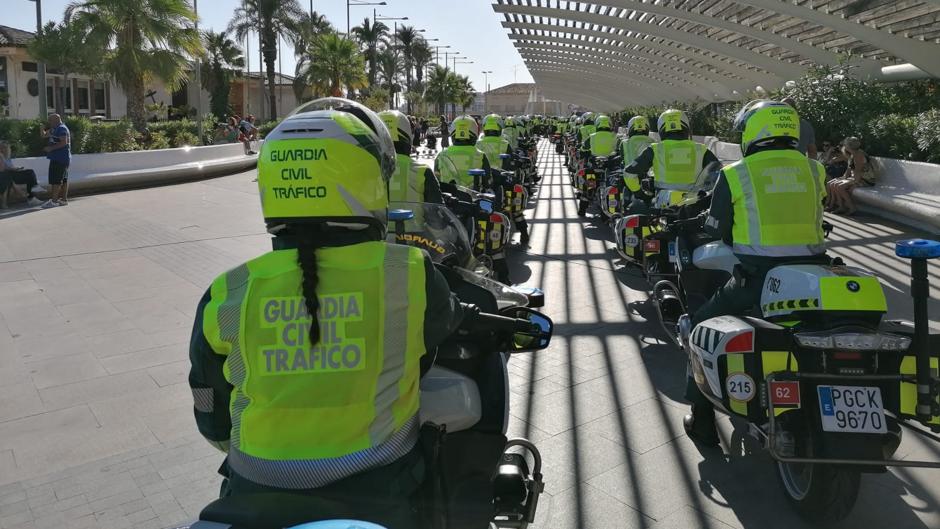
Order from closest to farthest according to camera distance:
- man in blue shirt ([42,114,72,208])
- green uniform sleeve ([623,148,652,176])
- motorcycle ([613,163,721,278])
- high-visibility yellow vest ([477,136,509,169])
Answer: motorcycle ([613,163,721,278])
green uniform sleeve ([623,148,652,176])
high-visibility yellow vest ([477,136,509,169])
man in blue shirt ([42,114,72,208])

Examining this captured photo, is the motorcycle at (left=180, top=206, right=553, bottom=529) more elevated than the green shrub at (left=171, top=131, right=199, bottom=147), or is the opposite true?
the green shrub at (left=171, top=131, right=199, bottom=147)

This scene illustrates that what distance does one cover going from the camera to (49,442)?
457 cm

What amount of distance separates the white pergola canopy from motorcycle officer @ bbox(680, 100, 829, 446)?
11664mm

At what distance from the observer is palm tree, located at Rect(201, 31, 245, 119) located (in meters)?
57.9

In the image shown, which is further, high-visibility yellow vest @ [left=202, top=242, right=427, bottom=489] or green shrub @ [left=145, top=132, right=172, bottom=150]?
green shrub @ [left=145, top=132, right=172, bottom=150]

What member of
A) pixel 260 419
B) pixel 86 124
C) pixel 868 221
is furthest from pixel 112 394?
pixel 86 124

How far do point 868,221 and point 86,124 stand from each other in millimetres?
17877

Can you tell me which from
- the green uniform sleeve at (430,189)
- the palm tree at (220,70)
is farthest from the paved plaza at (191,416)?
the palm tree at (220,70)

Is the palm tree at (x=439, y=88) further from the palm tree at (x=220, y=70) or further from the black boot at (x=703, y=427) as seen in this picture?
the black boot at (x=703, y=427)

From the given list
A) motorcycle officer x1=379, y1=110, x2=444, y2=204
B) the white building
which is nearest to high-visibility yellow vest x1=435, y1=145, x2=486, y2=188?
motorcycle officer x1=379, y1=110, x2=444, y2=204

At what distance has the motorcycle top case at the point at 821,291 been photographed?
3615 mm

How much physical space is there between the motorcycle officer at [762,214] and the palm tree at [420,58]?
82017 millimetres

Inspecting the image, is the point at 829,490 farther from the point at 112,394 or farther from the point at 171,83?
the point at 171,83

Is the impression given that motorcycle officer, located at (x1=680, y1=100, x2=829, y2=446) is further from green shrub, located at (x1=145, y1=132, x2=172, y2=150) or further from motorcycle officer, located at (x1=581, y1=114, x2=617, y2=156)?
green shrub, located at (x1=145, y1=132, x2=172, y2=150)
